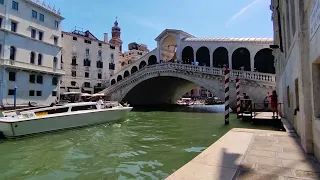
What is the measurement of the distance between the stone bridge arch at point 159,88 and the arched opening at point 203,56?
2491 mm

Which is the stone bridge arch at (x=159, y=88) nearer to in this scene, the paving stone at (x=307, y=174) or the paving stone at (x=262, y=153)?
the paving stone at (x=262, y=153)

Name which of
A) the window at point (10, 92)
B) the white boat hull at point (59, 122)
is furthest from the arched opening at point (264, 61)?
the window at point (10, 92)

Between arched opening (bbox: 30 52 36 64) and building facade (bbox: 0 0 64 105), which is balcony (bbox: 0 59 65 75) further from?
arched opening (bbox: 30 52 36 64)

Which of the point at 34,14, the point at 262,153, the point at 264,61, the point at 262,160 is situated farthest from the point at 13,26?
the point at 262,160

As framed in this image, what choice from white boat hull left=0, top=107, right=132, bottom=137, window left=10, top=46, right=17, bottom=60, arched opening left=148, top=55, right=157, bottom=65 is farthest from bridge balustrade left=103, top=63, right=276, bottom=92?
window left=10, top=46, right=17, bottom=60

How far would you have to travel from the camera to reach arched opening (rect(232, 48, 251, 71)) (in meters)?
22.0

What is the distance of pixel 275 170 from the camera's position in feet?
9.10

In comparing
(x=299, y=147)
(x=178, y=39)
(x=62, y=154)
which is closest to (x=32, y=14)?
(x=178, y=39)

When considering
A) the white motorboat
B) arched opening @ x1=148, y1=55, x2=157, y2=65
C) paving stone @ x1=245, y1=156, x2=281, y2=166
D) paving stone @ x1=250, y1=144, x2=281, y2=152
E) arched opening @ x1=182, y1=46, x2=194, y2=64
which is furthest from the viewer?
arched opening @ x1=148, y1=55, x2=157, y2=65

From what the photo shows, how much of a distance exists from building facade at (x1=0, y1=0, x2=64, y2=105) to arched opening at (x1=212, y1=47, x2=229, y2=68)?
667 inches

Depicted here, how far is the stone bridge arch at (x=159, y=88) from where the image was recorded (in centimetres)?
1893

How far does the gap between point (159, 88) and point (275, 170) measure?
26791 mm

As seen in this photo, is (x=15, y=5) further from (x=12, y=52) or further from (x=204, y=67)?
(x=204, y=67)

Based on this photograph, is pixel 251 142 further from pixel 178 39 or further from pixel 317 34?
pixel 178 39
